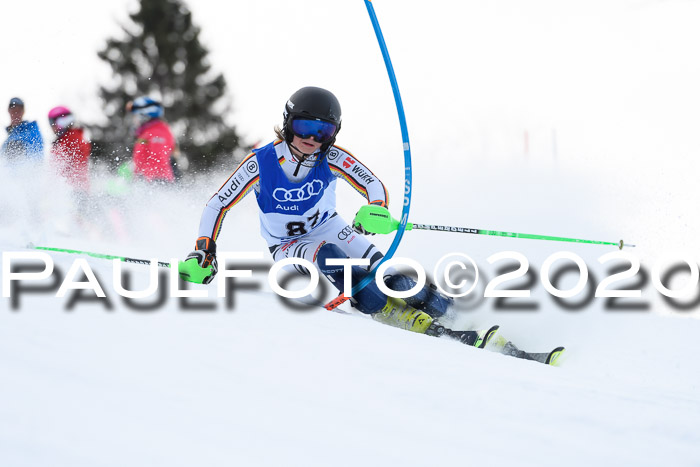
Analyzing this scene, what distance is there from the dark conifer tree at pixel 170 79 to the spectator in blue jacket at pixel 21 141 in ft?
36.7

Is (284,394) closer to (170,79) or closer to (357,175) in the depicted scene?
(357,175)

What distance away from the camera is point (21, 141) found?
7.82 metres

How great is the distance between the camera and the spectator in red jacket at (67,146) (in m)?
8.13

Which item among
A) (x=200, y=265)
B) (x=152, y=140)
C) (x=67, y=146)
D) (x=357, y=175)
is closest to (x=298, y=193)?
(x=357, y=175)

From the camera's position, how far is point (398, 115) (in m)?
3.96

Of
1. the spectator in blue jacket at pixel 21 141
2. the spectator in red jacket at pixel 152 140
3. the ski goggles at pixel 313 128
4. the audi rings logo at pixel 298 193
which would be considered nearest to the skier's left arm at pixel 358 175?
the audi rings logo at pixel 298 193

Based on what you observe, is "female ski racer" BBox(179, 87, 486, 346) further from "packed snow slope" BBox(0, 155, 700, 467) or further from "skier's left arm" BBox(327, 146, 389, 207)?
"packed snow slope" BBox(0, 155, 700, 467)

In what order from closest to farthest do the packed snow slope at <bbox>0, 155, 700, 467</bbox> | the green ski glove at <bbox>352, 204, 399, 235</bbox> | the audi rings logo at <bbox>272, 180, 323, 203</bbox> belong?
the packed snow slope at <bbox>0, 155, 700, 467</bbox> → the green ski glove at <bbox>352, 204, 399, 235</bbox> → the audi rings logo at <bbox>272, 180, 323, 203</bbox>

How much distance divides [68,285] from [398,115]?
2.15 metres

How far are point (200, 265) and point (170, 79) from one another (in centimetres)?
1693

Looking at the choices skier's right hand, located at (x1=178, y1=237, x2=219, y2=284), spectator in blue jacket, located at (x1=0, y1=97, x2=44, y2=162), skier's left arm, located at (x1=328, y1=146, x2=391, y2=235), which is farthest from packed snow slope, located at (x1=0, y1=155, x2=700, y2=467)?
spectator in blue jacket, located at (x1=0, y1=97, x2=44, y2=162)

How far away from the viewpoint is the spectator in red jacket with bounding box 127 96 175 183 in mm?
8422

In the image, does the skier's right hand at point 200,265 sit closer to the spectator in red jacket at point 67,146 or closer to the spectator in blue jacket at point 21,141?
the spectator in blue jacket at point 21,141

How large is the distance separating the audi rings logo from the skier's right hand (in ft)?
1.88
